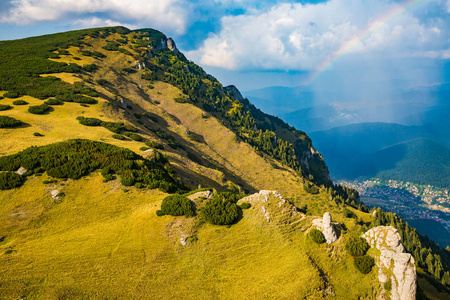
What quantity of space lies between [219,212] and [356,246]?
1432 cm

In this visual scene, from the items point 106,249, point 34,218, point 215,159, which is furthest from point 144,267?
point 215,159

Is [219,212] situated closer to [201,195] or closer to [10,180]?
[201,195]

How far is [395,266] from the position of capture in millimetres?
18922

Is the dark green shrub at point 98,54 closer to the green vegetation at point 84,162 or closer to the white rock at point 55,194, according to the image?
the green vegetation at point 84,162

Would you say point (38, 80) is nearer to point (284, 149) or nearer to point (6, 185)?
point (6, 185)

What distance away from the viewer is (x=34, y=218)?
25.6 metres

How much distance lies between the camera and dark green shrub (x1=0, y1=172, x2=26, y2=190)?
28.0m

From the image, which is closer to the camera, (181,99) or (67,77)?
(67,77)

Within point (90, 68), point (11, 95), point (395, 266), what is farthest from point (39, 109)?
point (395, 266)

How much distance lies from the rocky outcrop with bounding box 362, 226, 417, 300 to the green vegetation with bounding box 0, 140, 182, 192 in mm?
27261

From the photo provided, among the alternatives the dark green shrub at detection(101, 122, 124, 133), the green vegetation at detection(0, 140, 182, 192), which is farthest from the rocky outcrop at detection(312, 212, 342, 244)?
the dark green shrub at detection(101, 122, 124, 133)

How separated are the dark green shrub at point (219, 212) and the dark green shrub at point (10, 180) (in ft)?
79.8

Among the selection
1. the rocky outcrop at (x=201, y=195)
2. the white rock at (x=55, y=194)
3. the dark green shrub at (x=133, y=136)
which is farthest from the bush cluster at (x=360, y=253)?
the dark green shrub at (x=133, y=136)

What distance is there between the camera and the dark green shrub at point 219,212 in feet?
84.0
